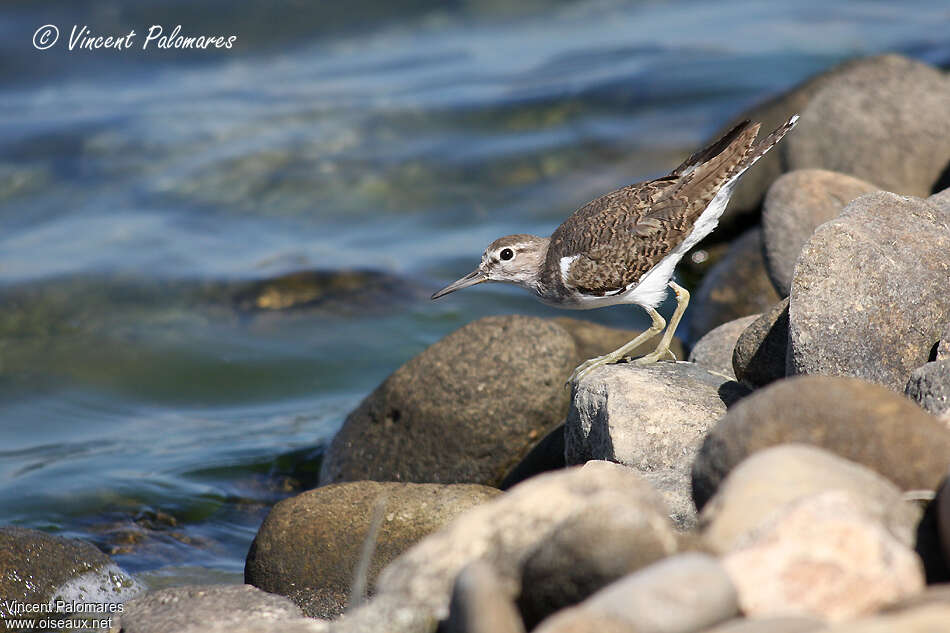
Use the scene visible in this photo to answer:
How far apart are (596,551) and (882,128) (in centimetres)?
801

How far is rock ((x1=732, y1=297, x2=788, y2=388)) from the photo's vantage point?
5.60 metres

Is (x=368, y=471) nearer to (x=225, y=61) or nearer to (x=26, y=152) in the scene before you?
(x=26, y=152)

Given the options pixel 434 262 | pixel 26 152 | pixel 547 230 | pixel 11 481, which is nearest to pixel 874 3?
pixel 547 230

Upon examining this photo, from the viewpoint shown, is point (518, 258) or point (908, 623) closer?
point (908, 623)

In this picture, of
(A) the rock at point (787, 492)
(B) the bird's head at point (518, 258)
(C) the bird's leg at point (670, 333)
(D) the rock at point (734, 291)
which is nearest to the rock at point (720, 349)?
(C) the bird's leg at point (670, 333)

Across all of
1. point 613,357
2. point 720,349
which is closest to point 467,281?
point 613,357

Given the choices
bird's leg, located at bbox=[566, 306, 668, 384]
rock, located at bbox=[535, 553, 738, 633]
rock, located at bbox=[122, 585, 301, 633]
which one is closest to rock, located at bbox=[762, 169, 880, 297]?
bird's leg, located at bbox=[566, 306, 668, 384]

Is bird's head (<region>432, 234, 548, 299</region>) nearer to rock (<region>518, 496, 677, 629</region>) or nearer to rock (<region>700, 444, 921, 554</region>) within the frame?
rock (<region>700, 444, 921, 554</region>)

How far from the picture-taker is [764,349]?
5.65 metres

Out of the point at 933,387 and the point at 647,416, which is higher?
the point at 933,387

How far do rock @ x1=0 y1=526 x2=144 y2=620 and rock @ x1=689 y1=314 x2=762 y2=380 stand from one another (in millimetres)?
3951

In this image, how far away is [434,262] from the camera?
11.9 metres

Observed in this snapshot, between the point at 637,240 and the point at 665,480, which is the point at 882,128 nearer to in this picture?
the point at 637,240

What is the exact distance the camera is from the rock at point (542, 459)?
655 cm
